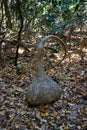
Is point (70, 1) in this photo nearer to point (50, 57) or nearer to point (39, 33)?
point (50, 57)

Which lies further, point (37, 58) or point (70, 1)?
point (70, 1)

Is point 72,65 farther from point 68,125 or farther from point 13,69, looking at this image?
point 68,125

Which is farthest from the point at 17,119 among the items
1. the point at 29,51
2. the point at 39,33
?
the point at 39,33

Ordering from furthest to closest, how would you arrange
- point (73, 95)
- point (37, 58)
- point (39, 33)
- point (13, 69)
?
point (39, 33), point (13, 69), point (73, 95), point (37, 58)

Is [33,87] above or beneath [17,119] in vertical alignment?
above

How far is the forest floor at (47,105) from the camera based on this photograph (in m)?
2.85

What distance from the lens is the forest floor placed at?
285 cm

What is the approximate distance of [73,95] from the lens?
3.41m

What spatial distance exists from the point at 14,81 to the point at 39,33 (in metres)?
2.09

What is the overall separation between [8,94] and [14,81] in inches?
15.8

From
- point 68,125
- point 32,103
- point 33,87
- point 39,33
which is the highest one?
point 39,33


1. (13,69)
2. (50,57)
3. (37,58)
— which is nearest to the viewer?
(37,58)

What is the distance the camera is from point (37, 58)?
3.10 metres

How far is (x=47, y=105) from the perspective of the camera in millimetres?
3127
